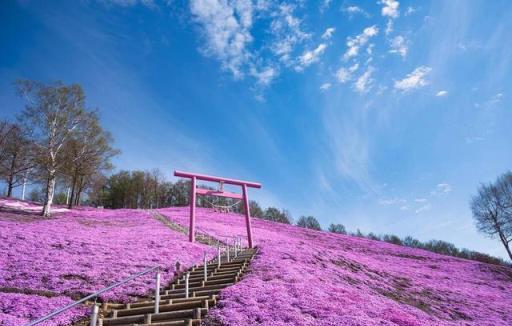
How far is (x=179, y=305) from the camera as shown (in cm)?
1026

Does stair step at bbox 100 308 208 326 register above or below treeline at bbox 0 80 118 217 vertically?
below

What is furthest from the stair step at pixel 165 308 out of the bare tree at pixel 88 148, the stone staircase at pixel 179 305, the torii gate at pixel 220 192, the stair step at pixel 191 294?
the bare tree at pixel 88 148

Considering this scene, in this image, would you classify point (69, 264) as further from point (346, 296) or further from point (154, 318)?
point (346, 296)

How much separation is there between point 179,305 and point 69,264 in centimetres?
820

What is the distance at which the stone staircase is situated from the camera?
30.6 ft

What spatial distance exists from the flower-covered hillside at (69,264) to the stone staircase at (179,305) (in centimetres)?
105

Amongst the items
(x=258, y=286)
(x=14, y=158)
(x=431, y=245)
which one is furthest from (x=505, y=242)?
(x=14, y=158)

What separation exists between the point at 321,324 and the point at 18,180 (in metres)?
59.0

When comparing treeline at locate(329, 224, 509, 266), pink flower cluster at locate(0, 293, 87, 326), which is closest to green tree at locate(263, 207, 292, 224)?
treeline at locate(329, 224, 509, 266)

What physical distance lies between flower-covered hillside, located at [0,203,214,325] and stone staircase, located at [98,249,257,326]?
41.5 inches

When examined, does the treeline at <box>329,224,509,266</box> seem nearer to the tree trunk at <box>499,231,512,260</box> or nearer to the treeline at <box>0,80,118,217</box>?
the tree trunk at <box>499,231,512,260</box>

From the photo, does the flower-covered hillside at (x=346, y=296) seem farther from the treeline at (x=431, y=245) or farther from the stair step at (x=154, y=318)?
the treeline at (x=431, y=245)

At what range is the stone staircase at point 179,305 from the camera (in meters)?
9.34

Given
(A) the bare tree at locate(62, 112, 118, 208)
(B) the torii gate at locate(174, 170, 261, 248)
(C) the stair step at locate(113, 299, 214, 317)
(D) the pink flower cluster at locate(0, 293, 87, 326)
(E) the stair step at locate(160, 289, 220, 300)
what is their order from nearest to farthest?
(D) the pink flower cluster at locate(0, 293, 87, 326), (C) the stair step at locate(113, 299, 214, 317), (E) the stair step at locate(160, 289, 220, 300), (B) the torii gate at locate(174, 170, 261, 248), (A) the bare tree at locate(62, 112, 118, 208)
